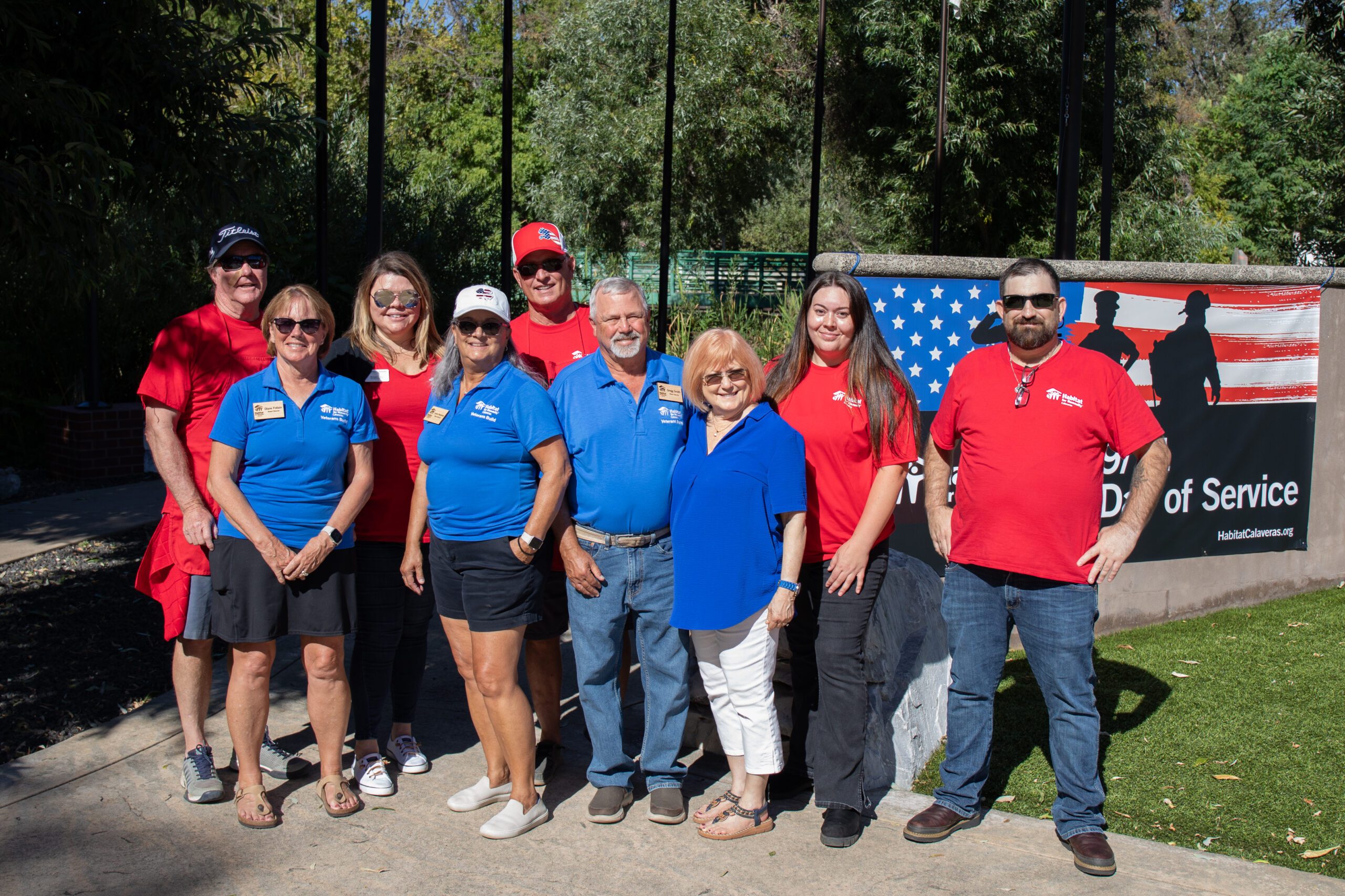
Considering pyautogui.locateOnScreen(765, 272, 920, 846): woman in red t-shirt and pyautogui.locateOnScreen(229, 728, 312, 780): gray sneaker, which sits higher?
pyautogui.locateOnScreen(765, 272, 920, 846): woman in red t-shirt

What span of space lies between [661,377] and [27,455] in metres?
8.76

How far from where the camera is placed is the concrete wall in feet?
20.3

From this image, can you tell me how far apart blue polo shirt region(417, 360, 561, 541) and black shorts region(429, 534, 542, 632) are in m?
0.04

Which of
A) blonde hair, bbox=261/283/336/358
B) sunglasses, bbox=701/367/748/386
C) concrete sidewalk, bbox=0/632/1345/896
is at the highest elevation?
blonde hair, bbox=261/283/336/358

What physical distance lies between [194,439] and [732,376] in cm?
197

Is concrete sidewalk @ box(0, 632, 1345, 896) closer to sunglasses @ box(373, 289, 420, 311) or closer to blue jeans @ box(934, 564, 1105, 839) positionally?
blue jeans @ box(934, 564, 1105, 839)

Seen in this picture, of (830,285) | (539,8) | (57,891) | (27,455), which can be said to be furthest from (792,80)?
(57,891)

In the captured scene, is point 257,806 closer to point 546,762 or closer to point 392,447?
point 546,762

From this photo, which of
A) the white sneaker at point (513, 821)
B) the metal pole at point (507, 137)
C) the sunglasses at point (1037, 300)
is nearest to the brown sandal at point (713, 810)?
the white sneaker at point (513, 821)

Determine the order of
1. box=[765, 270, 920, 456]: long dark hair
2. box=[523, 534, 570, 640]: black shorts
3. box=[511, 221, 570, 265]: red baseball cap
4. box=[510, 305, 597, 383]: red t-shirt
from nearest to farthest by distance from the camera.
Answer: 1. box=[765, 270, 920, 456]: long dark hair
2. box=[523, 534, 570, 640]: black shorts
3. box=[511, 221, 570, 265]: red baseball cap
4. box=[510, 305, 597, 383]: red t-shirt

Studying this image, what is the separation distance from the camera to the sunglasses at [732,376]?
3.57 m

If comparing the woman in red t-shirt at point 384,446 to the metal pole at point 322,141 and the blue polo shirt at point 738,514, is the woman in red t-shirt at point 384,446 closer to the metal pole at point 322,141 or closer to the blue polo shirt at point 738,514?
the blue polo shirt at point 738,514

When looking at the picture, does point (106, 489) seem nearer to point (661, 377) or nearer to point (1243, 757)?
point (661, 377)

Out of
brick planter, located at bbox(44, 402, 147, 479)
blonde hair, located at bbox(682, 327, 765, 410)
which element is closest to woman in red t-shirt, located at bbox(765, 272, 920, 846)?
blonde hair, located at bbox(682, 327, 765, 410)
